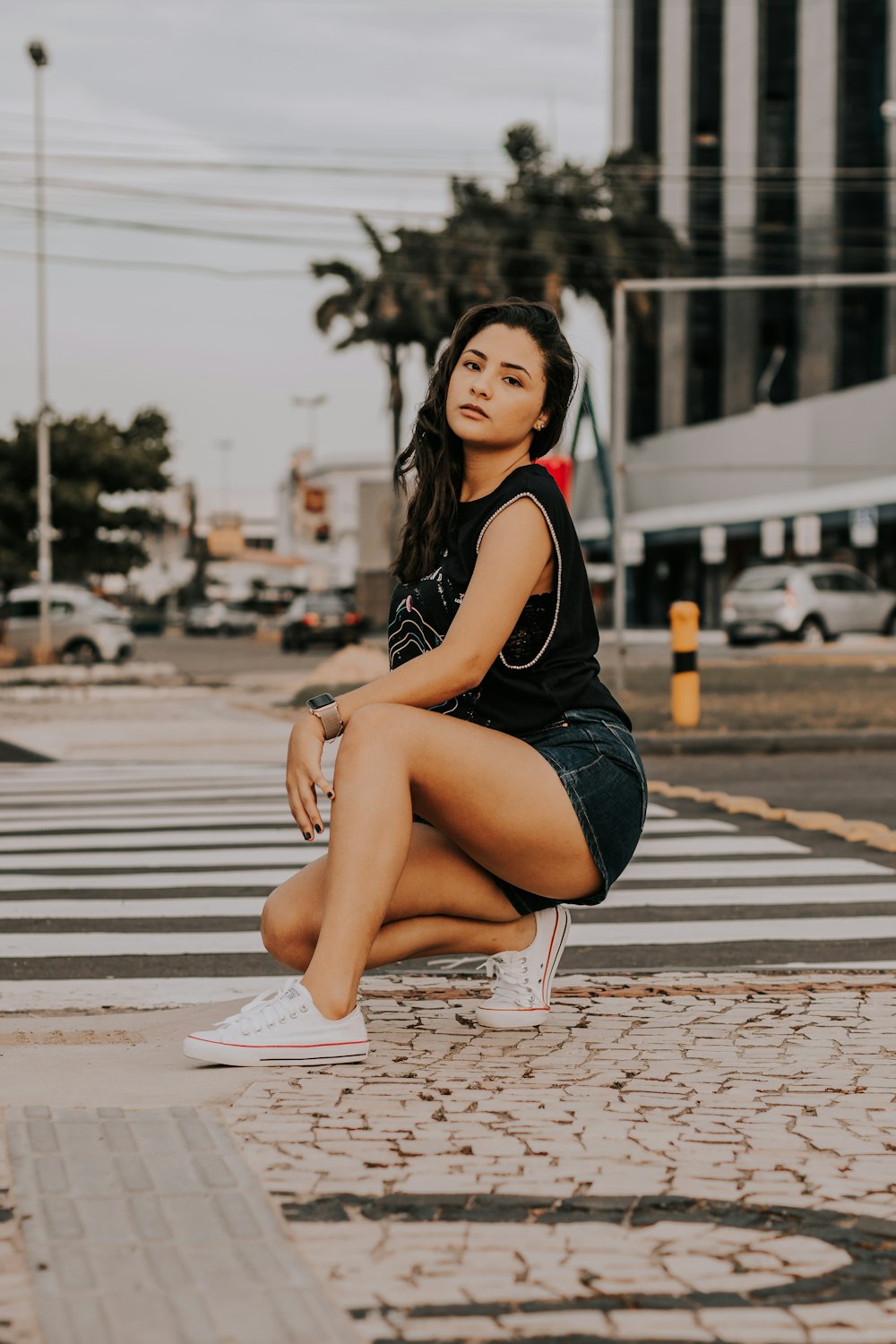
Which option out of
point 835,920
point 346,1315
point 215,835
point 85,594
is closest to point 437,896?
point 346,1315

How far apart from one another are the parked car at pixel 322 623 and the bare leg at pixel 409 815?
4033 centimetres

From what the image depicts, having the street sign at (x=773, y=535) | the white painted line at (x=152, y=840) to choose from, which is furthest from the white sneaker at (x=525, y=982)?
the street sign at (x=773, y=535)

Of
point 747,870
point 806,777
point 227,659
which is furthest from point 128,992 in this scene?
point 227,659

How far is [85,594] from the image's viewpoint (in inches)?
1351

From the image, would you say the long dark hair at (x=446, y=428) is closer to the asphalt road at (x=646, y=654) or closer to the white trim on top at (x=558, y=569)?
the white trim on top at (x=558, y=569)

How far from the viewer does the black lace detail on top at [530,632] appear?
4.08 m

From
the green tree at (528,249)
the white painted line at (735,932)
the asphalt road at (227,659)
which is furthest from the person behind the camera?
the green tree at (528,249)

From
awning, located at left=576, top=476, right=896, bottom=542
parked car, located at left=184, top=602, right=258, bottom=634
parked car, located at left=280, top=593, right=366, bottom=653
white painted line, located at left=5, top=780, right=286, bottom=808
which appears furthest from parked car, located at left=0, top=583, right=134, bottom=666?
parked car, located at left=184, top=602, right=258, bottom=634

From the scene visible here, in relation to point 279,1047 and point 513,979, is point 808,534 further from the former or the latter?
point 279,1047

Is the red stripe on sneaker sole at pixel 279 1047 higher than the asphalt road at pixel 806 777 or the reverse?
higher

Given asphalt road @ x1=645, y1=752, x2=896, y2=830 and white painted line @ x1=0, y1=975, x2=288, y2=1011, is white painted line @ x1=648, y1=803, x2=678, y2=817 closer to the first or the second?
asphalt road @ x1=645, y1=752, x2=896, y2=830

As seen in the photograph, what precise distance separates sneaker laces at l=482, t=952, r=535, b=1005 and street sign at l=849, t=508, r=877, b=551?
32602 millimetres

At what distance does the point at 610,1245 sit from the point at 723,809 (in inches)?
289

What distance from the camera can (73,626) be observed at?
3366cm
